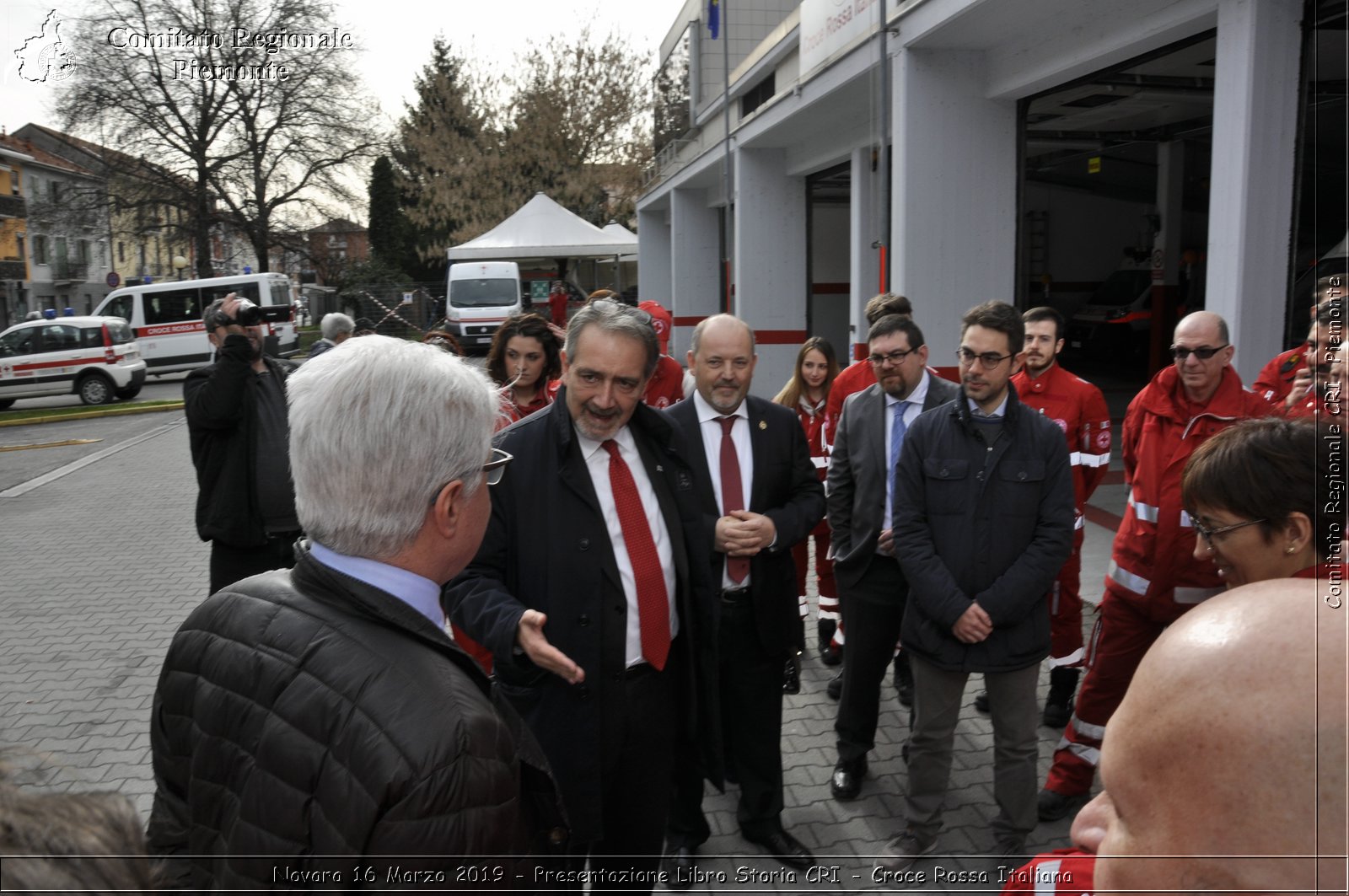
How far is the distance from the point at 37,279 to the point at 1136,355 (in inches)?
2139

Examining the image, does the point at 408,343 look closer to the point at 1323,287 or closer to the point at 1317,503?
the point at 1317,503

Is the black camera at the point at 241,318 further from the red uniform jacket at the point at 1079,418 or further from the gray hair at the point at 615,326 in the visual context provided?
the red uniform jacket at the point at 1079,418

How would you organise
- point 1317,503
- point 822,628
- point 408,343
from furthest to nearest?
point 822,628 → point 1317,503 → point 408,343

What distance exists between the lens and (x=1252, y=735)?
0.83 m

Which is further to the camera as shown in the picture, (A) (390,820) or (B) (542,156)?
(B) (542,156)

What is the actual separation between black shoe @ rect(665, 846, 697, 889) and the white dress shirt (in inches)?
45.5

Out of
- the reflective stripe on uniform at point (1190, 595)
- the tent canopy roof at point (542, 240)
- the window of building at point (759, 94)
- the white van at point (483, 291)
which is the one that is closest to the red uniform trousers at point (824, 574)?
the reflective stripe on uniform at point (1190, 595)

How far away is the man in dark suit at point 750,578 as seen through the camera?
11.7 ft

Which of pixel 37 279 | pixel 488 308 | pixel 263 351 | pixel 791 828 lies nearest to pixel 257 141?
pixel 488 308

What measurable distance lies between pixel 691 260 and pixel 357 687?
21.3m

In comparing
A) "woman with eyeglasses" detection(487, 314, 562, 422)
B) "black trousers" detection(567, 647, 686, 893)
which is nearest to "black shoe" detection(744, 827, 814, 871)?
"black trousers" detection(567, 647, 686, 893)

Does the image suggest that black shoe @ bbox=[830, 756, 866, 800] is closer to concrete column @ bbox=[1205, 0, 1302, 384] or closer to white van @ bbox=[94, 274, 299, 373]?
concrete column @ bbox=[1205, 0, 1302, 384]

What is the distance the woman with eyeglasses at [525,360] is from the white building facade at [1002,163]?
13.0ft

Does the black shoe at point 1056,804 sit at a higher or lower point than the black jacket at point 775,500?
lower
